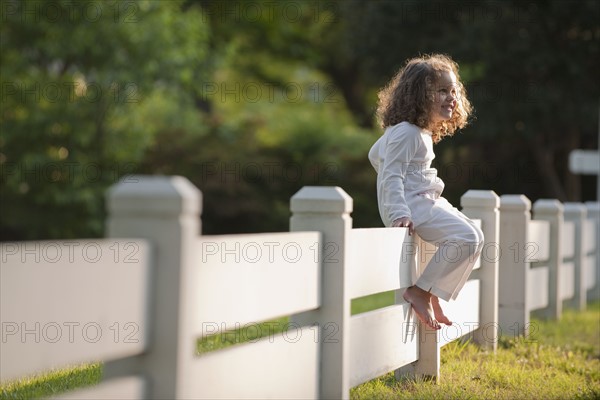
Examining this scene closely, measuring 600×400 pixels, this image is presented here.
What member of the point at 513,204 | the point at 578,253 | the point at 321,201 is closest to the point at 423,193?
the point at 321,201

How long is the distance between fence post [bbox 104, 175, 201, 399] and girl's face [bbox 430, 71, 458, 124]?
8.81 feet

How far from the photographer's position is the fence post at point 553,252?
8.81 m

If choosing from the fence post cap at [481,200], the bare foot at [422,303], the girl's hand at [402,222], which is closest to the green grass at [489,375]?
the bare foot at [422,303]

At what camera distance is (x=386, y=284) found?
4.57 metres

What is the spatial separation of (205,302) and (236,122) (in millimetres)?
19694

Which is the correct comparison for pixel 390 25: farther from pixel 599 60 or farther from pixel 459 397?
pixel 459 397

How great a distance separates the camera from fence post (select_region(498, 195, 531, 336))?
7105 mm

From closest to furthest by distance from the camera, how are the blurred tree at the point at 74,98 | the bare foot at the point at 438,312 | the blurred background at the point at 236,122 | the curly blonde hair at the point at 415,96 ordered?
the bare foot at the point at 438,312, the curly blonde hair at the point at 415,96, the blurred tree at the point at 74,98, the blurred background at the point at 236,122

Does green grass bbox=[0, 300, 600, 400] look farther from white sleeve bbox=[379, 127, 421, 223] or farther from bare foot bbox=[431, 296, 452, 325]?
white sleeve bbox=[379, 127, 421, 223]

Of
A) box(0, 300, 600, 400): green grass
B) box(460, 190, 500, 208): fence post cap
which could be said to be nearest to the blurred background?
box(0, 300, 600, 400): green grass

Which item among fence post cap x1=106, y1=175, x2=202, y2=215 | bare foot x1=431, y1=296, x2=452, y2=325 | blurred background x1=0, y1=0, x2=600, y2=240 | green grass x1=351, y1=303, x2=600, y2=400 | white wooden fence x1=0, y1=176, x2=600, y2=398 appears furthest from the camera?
blurred background x1=0, y1=0, x2=600, y2=240

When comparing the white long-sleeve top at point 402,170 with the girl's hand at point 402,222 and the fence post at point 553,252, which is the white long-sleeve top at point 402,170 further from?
the fence post at point 553,252

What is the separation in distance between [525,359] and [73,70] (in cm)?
1343

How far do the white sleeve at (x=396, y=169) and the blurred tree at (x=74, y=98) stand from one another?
1278 cm
